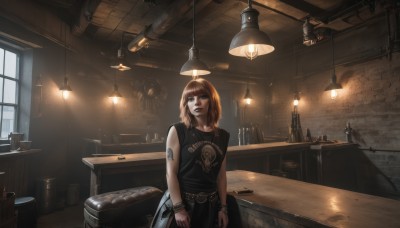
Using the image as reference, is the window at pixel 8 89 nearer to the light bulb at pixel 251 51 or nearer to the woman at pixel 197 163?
the woman at pixel 197 163

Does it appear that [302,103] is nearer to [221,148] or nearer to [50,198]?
[221,148]

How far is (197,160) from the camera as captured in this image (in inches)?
64.8

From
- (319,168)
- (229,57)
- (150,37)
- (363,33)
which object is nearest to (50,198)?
(150,37)

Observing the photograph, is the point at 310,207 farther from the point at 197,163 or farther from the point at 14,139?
the point at 14,139

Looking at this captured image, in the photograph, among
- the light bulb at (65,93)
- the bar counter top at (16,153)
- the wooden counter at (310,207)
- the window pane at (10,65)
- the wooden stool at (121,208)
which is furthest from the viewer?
the light bulb at (65,93)

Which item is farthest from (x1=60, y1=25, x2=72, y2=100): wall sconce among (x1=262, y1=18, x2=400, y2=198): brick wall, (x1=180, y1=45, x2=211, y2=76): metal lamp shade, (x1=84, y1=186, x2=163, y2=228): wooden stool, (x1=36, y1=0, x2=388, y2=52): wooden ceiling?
(x1=262, y1=18, x2=400, y2=198): brick wall

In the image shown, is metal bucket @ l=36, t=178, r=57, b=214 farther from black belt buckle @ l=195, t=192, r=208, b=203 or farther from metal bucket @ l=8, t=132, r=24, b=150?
black belt buckle @ l=195, t=192, r=208, b=203

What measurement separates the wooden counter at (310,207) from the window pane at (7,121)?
4.32m

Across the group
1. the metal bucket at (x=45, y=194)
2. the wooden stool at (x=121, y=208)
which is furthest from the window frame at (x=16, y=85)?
the wooden stool at (x=121, y=208)

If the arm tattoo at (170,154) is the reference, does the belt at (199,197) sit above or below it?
below

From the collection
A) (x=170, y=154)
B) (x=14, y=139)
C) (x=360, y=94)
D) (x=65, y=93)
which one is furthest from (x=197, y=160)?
(x=360, y=94)

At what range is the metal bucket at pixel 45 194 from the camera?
14.4ft

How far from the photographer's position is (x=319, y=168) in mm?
4566

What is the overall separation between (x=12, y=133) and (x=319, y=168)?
5.56 m
